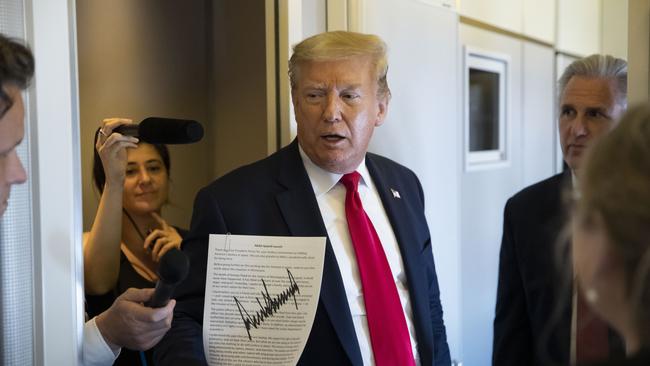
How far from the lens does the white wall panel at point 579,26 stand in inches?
157

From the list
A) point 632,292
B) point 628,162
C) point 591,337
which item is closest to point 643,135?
point 628,162

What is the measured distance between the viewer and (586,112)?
1698mm

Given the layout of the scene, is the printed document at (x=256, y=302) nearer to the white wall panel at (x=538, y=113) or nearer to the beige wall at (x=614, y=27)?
the white wall panel at (x=538, y=113)

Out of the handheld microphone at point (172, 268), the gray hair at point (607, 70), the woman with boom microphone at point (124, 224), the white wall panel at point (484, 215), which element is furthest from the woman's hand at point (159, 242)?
the white wall panel at point (484, 215)

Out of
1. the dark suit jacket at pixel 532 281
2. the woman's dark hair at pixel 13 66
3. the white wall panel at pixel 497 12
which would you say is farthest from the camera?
the white wall panel at pixel 497 12

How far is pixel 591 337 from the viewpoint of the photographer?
4.99ft

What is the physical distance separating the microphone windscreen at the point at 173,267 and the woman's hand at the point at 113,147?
0.54 metres

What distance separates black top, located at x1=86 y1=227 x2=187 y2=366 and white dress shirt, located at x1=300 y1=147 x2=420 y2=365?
60 centimetres

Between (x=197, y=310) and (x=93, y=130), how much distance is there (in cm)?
113

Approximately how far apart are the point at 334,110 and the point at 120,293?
784 millimetres

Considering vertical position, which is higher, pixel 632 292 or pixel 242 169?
pixel 242 169

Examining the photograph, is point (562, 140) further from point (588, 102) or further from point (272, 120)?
point (272, 120)

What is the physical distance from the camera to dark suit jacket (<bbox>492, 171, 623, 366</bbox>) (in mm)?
1634

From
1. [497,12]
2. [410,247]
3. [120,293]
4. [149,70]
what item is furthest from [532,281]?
[497,12]
